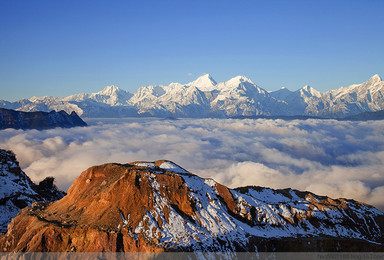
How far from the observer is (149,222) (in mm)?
76250

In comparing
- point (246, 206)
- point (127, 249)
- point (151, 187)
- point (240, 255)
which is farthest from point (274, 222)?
point (127, 249)

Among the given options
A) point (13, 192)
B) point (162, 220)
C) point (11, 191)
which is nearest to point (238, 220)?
point (162, 220)

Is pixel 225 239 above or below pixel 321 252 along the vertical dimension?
above

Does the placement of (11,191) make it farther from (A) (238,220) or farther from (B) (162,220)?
(A) (238,220)

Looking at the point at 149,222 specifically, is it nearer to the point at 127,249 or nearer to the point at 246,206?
the point at 127,249

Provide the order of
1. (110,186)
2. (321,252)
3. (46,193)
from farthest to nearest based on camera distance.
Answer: (46,193) → (321,252) → (110,186)

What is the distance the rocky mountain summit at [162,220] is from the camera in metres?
69.9

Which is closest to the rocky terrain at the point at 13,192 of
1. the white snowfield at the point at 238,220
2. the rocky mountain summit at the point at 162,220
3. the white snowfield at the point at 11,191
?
the white snowfield at the point at 11,191

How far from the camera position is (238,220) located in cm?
9125

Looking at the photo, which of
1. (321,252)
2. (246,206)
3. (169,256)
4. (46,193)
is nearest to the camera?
(169,256)

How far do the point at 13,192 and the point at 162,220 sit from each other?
68564mm

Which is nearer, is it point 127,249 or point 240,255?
point 127,249

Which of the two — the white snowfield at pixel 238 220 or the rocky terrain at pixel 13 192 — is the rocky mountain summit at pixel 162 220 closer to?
the white snowfield at pixel 238 220

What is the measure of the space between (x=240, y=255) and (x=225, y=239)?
217 inches
